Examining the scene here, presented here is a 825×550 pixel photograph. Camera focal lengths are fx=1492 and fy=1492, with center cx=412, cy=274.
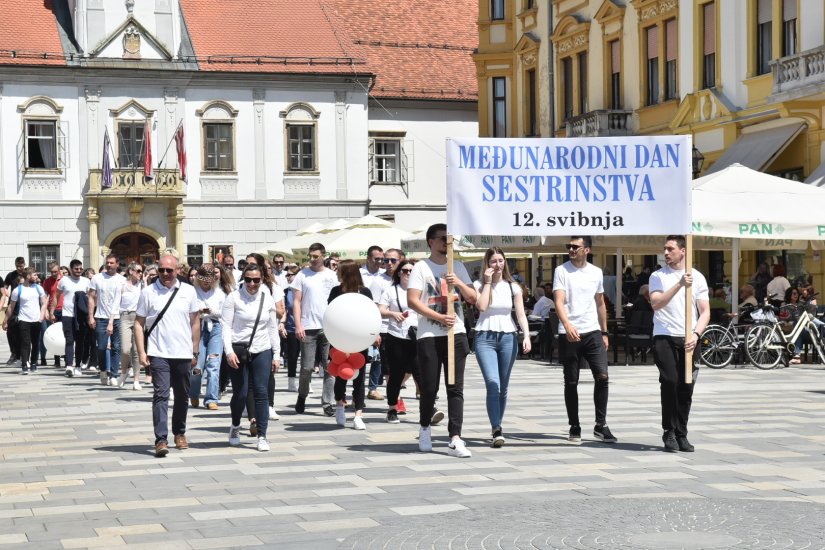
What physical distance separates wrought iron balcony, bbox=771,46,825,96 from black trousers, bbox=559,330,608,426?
48.5 feet

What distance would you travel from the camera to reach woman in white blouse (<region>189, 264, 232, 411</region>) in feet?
57.6

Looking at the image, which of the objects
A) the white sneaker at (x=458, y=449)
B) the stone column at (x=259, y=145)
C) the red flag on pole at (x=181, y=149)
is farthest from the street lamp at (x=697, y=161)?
the stone column at (x=259, y=145)

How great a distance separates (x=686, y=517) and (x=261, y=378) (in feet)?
17.3

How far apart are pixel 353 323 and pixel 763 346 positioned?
33.2 ft

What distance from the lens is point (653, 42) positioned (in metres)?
34.9

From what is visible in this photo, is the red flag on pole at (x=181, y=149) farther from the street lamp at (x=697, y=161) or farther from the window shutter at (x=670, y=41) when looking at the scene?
the street lamp at (x=697, y=161)

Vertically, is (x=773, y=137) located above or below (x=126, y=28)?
below

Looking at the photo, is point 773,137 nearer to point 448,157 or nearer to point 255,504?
point 448,157

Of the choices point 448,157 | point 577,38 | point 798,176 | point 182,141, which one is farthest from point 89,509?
point 182,141

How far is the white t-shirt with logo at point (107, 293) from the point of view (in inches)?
891

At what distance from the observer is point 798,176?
2856 cm

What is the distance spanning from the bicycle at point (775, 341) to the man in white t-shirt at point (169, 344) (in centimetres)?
1163

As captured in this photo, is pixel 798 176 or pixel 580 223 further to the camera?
pixel 798 176

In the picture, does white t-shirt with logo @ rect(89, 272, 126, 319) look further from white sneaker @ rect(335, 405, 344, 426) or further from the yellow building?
the yellow building
